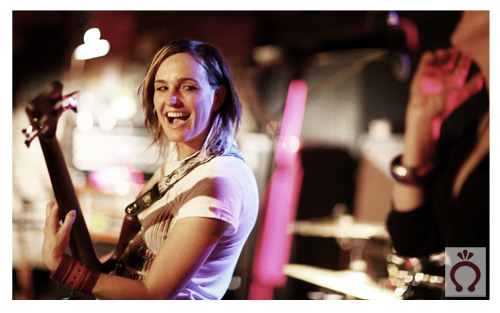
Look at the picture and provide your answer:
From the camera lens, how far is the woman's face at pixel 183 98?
158 cm

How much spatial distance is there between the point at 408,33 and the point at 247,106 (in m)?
1.00

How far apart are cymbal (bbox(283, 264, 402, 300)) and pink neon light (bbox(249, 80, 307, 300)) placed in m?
0.10

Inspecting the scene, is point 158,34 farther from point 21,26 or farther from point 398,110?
point 398,110

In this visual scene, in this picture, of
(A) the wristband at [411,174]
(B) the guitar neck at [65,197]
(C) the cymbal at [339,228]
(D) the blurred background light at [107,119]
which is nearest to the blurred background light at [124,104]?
(D) the blurred background light at [107,119]

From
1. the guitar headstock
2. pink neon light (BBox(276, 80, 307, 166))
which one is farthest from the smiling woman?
pink neon light (BBox(276, 80, 307, 166))

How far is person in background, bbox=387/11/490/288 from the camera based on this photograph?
5.77ft

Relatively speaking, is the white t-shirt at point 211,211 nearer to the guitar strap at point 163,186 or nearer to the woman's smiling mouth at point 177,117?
the guitar strap at point 163,186

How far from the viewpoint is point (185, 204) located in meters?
1.47

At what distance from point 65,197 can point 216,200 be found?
69 cm

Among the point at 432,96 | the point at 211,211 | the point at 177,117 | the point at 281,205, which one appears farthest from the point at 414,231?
the point at 177,117

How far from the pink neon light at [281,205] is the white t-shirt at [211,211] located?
66cm

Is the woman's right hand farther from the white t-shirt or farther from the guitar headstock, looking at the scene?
the guitar headstock

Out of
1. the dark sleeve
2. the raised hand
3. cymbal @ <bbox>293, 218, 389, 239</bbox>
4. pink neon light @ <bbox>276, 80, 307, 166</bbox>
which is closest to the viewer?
the dark sleeve

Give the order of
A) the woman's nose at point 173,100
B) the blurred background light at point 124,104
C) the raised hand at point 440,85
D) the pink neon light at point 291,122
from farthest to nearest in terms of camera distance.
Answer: the blurred background light at point 124,104 → the pink neon light at point 291,122 → the raised hand at point 440,85 → the woman's nose at point 173,100
